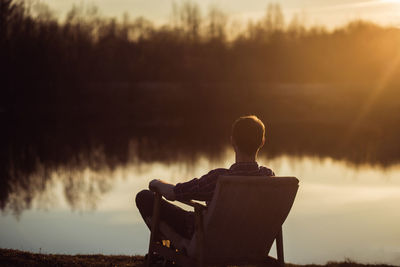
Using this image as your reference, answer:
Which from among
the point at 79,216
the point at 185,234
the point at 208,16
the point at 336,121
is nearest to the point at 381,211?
the point at 79,216

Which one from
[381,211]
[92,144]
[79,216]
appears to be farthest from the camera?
[92,144]

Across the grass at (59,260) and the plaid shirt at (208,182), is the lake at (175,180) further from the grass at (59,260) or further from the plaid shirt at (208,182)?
the plaid shirt at (208,182)

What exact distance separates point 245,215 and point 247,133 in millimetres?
553

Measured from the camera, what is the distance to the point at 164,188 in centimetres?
482

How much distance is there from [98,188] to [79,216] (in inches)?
169

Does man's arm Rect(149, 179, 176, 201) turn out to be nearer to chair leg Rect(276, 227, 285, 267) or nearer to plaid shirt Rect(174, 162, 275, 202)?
plaid shirt Rect(174, 162, 275, 202)

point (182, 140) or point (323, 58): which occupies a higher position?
point (323, 58)

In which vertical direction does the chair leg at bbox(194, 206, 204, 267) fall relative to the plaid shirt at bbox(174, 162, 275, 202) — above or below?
below

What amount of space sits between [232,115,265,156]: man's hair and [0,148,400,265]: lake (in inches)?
139

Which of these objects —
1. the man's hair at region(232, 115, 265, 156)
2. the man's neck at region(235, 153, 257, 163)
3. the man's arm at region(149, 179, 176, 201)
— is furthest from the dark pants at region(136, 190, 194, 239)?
the man's hair at region(232, 115, 265, 156)

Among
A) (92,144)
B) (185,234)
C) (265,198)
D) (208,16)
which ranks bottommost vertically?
(92,144)

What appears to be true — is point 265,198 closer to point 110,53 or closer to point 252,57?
point 110,53

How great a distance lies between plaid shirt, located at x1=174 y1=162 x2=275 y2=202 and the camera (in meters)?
4.63

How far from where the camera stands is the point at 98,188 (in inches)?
A: 719
